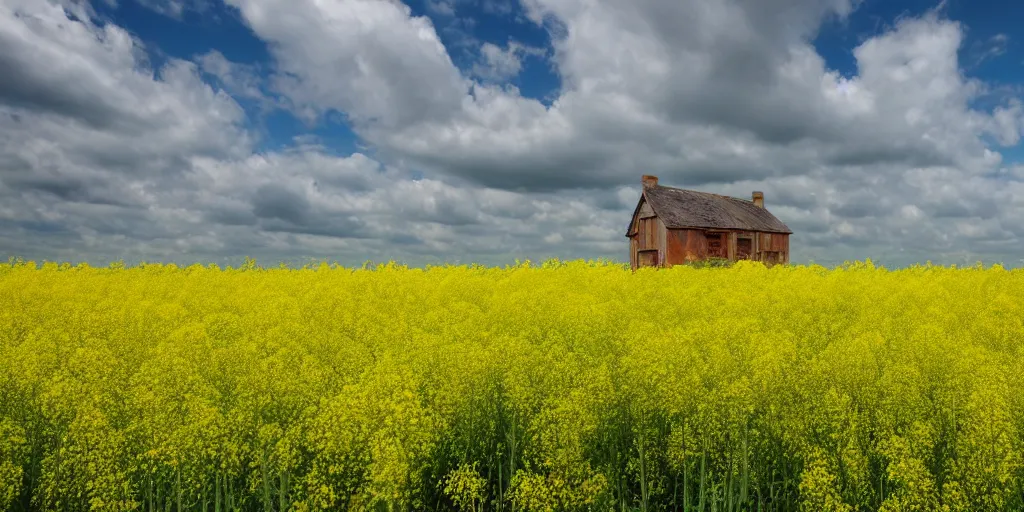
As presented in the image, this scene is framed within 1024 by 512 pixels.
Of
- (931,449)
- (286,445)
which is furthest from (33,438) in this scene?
(931,449)

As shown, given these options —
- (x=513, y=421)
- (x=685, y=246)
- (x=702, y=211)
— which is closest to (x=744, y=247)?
(x=702, y=211)

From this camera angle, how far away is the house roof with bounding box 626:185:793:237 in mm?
43812

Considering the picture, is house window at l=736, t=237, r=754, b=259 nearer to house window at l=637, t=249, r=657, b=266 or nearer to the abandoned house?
the abandoned house

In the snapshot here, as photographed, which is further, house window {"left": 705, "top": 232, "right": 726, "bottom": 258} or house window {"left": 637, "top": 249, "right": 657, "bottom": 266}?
house window {"left": 705, "top": 232, "right": 726, "bottom": 258}

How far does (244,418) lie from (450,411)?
2469mm

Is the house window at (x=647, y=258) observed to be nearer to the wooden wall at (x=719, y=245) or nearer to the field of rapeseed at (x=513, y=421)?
the wooden wall at (x=719, y=245)

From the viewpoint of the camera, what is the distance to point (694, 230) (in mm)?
44094

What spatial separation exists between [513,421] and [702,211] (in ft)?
136

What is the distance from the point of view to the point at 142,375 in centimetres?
851

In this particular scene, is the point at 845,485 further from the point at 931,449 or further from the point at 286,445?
the point at 286,445

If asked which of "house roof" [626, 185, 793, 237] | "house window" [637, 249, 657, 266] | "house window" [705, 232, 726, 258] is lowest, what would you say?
"house window" [637, 249, 657, 266]

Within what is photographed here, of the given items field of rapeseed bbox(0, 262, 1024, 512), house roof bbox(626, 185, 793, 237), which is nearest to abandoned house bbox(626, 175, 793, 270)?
house roof bbox(626, 185, 793, 237)

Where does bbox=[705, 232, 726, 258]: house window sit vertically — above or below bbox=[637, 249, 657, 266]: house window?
above

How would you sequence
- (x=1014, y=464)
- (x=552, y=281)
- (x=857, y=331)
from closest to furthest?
(x=1014, y=464)
(x=857, y=331)
(x=552, y=281)
